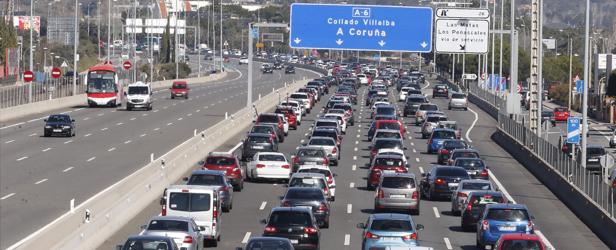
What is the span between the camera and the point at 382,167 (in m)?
46.4

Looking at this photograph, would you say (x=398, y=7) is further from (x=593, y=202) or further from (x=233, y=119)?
(x=593, y=202)

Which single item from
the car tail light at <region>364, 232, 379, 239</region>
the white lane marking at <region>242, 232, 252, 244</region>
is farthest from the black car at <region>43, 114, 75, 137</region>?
the car tail light at <region>364, 232, 379, 239</region>

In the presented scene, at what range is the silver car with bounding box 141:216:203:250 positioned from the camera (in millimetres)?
26688

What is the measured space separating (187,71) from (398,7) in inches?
4171

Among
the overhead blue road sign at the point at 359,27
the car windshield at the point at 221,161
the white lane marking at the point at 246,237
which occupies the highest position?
the overhead blue road sign at the point at 359,27

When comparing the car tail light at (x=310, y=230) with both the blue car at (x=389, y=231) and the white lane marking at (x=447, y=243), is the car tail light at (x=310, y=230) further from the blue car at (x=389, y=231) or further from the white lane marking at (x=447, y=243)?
the white lane marking at (x=447, y=243)

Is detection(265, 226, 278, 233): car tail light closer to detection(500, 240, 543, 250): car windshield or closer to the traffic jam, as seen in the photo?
the traffic jam

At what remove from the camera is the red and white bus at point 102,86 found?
87.2 meters

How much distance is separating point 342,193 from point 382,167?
6.99 ft

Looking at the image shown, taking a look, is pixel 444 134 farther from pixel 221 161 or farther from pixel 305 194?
pixel 305 194

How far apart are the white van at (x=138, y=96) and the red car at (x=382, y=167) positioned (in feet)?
137

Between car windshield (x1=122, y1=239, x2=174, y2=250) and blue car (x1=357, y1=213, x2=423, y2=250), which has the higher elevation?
car windshield (x1=122, y1=239, x2=174, y2=250)

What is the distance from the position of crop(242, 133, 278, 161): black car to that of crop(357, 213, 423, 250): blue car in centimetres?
2477

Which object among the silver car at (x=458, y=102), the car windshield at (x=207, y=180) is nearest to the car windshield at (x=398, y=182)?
the car windshield at (x=207, y=180)
